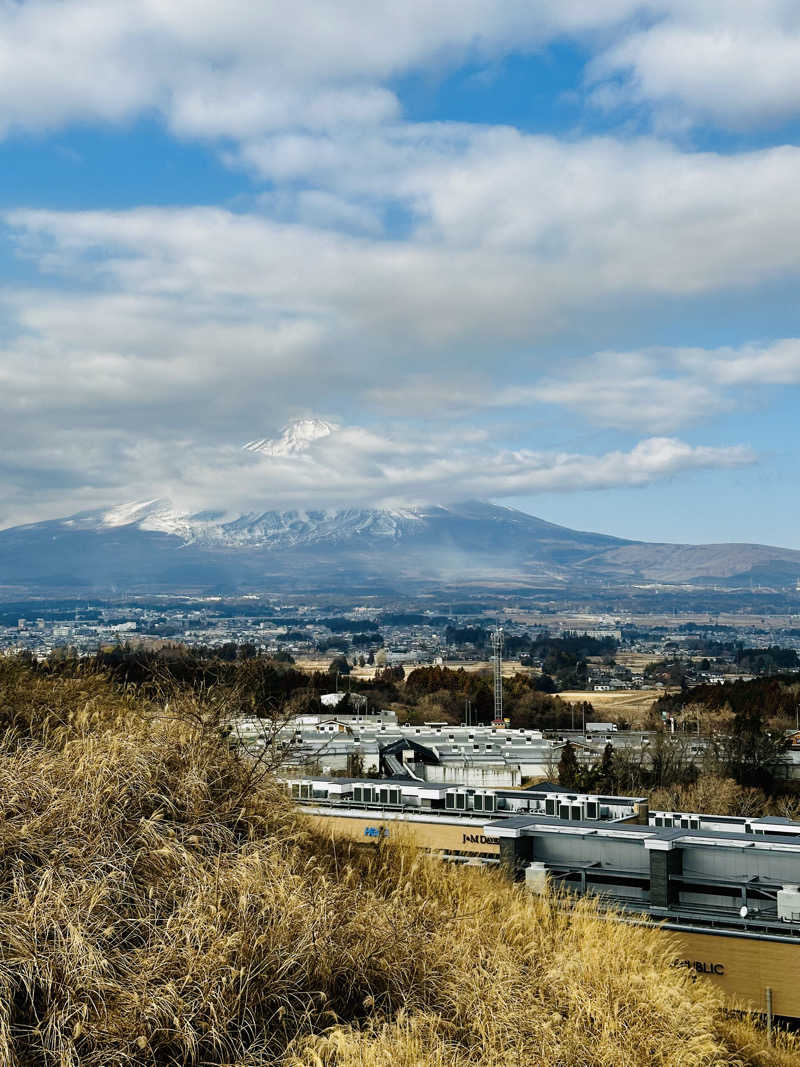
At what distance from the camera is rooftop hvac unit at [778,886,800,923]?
15375 millimetres

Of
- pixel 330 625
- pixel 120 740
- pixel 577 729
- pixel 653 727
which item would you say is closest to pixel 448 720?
pixel 577 729

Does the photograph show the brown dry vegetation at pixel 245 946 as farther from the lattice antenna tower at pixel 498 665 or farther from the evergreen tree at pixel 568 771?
the lattice antenna tower at pixel 498 665

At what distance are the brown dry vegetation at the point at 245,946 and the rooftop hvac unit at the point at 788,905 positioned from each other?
4.78m

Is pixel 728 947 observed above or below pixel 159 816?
below

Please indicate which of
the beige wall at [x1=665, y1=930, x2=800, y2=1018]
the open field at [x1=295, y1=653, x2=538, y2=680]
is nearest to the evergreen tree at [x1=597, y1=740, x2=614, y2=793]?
the beige wall at [x1=665, y1=930, x2=800, y2=1018]

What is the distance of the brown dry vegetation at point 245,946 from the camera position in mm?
6969

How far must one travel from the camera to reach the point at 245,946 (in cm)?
754

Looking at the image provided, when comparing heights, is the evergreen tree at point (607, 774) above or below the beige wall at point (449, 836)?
below

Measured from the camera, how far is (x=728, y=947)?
1526cm

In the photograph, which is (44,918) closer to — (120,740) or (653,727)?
(120,740)

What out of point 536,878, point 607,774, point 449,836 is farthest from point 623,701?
point 536,878

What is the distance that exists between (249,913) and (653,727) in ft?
173

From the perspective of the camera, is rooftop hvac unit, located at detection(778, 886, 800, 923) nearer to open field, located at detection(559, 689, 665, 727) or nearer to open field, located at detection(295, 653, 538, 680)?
open field, located at detection(559, 689, 665, 727)

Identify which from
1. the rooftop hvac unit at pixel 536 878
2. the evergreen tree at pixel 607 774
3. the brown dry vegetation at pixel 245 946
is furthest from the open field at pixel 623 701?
the brown dry vegetation at pixel 245 946
